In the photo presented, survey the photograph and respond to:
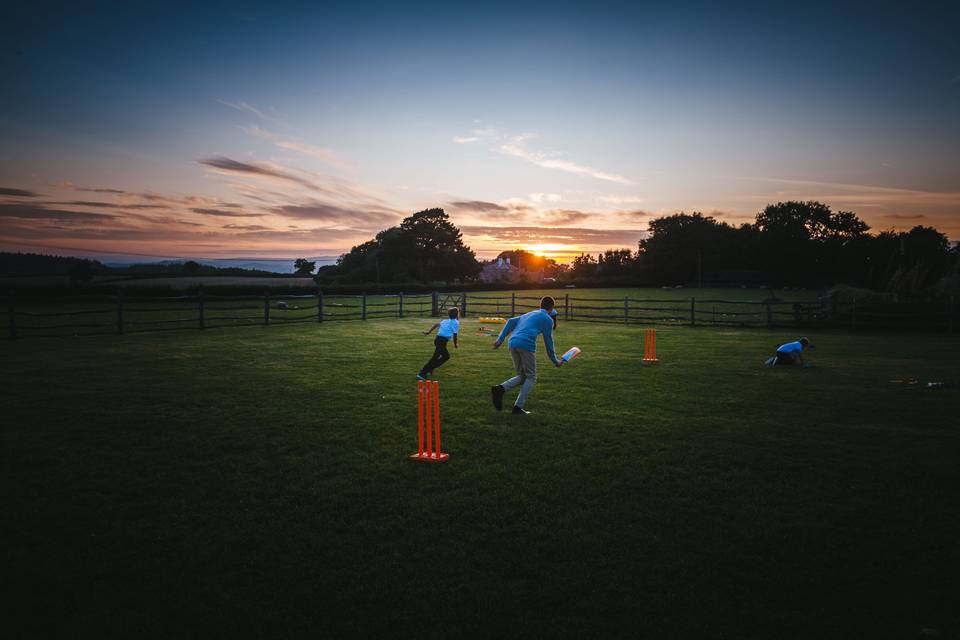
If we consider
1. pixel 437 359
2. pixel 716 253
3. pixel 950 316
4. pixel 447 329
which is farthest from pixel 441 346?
pixel 716 253

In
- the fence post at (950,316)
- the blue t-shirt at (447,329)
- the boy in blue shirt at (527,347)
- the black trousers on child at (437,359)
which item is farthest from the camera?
the fence post at (950,316)

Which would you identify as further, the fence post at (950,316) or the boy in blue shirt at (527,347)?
the fence post at (950,316)

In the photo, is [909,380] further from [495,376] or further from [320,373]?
[320,373]

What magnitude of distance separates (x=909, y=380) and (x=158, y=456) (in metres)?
15.0

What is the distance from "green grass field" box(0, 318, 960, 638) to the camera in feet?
12.4

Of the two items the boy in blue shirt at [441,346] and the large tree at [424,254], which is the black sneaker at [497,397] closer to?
the boy in blue shirt at [441,346]

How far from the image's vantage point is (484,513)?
531 cm

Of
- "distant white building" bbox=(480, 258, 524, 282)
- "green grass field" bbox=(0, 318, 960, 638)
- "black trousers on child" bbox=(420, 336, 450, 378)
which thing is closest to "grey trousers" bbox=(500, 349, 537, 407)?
"green grass field" bbox=(0, 318, 960, 638)

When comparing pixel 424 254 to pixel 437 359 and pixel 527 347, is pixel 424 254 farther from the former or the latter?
pixel 527 347

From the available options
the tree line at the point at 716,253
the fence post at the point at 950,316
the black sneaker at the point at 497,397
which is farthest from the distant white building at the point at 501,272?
the black sneaker at the point at 497,397

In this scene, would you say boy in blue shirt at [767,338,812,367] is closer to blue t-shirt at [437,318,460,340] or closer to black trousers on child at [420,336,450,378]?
blue t-shirt at [437,318,460,340]

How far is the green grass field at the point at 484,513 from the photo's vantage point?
379 centimetres

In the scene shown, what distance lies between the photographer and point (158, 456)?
23.1 feet

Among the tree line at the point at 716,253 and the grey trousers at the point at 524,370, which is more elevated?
the tree line at the point at 716,253
